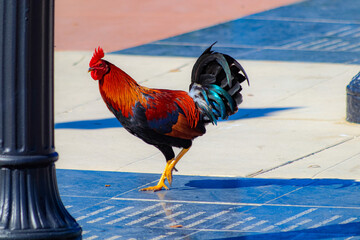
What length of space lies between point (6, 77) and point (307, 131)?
5.93 meters

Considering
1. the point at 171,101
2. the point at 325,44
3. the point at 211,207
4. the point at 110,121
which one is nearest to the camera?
the point at 211,207

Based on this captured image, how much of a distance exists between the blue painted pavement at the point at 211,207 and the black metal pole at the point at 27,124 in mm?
1370

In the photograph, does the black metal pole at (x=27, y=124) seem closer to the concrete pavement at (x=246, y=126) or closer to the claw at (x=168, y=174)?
the claw at (x=168, y=174)

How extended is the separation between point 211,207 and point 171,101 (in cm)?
108

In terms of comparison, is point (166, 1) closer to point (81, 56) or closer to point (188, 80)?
point (81, 56)

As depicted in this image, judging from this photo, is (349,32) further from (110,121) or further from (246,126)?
(110,121)

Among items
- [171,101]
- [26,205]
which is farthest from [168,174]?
[26,205]

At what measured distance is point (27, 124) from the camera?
15.4 ft

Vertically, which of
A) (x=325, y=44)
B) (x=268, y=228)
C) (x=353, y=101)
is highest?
(x=325, y=44)

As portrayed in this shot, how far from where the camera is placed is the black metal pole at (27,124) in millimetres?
4613

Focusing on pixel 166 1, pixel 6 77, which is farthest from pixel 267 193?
pixel 166 1

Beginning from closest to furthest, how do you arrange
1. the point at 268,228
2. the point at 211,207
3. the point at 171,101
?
the point at 268,228 → the point at 211,207 → the point at 171,101

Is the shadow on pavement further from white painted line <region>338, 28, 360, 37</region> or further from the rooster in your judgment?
white painted line <region>338, 28, 360, 37</region>

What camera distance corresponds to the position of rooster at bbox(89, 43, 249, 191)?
7227 mm
